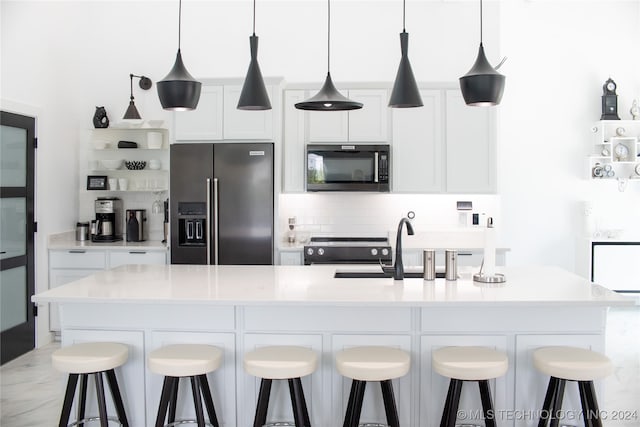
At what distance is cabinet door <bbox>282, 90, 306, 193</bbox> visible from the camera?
18.4 ft

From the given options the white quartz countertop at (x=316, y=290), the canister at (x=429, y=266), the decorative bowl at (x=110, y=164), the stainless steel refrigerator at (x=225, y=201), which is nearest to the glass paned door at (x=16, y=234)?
the decorative bowl at (x=110, y=164)

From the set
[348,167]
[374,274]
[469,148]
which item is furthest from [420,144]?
[374,274]

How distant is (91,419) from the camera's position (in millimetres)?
3215

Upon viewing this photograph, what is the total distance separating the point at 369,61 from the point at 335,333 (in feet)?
11.9

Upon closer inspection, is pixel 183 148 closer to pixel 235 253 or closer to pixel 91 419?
pixel 235 253

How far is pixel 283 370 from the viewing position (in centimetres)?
274

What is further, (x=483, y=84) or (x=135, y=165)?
(x=135, y=165)

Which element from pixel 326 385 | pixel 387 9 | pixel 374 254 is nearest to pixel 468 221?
pixel 374 254

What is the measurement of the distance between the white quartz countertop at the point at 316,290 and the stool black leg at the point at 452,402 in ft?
1.27

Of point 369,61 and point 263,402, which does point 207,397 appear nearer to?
point 263,402

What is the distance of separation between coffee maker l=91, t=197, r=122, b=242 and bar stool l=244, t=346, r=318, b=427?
3.38 m

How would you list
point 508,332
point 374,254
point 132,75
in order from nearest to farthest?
point 508,332
point 374,254
point 132,75

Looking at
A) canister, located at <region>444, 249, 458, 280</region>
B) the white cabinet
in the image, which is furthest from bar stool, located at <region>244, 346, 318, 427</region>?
the white cabinet

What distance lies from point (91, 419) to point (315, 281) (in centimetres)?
144
